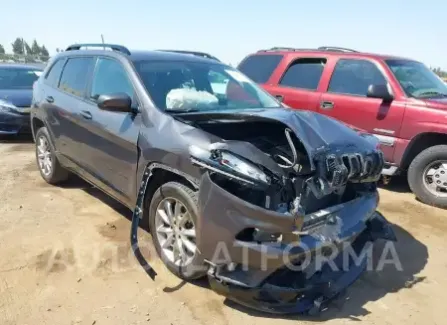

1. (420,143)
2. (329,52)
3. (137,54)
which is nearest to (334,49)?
(329,52)

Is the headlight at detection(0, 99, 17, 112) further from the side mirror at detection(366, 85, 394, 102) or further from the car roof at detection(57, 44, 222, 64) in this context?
the side mirror at detection(366, 85, 394, 102)

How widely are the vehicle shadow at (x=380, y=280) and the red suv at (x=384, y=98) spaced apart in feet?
4.13

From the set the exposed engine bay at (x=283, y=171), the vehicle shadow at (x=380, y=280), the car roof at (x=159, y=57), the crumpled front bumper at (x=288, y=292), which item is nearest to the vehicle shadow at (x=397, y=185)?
the vehicle shadow at (x=380, y=280)

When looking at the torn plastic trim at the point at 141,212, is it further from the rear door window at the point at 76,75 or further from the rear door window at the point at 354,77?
the rear door window at the point at 354,77

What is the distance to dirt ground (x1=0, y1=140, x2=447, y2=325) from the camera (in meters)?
2.93

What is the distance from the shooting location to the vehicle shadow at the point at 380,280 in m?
2.99

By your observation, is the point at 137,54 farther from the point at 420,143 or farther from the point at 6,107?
the point at 6,107

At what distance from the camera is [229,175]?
9.05ft

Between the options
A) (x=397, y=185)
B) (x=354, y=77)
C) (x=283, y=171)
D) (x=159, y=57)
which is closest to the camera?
(x=283, y=171)

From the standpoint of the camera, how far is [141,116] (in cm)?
360

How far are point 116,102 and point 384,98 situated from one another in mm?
3634

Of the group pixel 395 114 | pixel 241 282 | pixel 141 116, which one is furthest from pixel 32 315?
pixel 395 114

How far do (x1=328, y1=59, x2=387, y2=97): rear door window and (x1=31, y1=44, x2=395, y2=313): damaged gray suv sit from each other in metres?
2.09

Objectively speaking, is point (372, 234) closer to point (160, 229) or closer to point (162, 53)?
point (160, 229)
